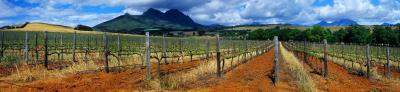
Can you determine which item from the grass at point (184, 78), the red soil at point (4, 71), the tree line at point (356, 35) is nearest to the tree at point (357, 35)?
the tree line at point (356, 35)

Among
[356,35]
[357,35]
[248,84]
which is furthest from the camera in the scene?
[356,35]

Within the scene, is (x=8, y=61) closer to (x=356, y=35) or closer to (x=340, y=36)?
(x=356, y=35)

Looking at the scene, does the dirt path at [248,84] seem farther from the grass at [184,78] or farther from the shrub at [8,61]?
the shrub at [8,61]

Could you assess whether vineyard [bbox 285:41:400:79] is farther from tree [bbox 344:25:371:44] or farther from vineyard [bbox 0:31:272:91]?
tree [bbox 344:25:371:44]

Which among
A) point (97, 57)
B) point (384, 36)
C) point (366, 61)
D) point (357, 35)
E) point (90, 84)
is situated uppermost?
point (357, 35)

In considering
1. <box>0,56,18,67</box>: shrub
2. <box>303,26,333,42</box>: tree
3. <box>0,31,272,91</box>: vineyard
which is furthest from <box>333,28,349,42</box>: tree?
<box>0,56,18,67</box>: shrub

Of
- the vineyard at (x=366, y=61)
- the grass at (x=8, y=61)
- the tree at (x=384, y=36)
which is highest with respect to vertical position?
the tree at (x=384, y=36)

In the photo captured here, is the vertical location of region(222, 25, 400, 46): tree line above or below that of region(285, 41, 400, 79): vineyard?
above

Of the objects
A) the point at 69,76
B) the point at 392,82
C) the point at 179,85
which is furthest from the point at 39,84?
the point at 392,82

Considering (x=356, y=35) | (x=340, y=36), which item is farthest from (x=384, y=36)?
(x=340, y=36)

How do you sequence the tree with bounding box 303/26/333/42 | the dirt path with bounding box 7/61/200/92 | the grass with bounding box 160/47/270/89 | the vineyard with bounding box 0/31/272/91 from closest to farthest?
the dirt path with bounding box 7/61/200/92 < the grass with bounding box 160/47/270/89 < the vineyard with bounding box 0/31/272/91 < the tree with bounding box 303/26/333/42

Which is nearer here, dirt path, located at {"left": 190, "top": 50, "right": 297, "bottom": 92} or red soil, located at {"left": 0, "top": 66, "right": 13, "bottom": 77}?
dirt path, located at {"left": 190, "top": 50, "right": 297, "bottom": 92}

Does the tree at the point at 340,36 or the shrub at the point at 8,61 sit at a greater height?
the tree at the point at 340,36

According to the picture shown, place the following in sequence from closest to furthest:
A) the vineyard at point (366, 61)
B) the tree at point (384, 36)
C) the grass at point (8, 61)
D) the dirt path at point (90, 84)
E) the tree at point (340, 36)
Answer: the dirt path at point (90, 84) → the grass at point (8, 61) → the vineyard at point (366, 61) → the tree at point (384, 36) → the tree at point (340, 36)
